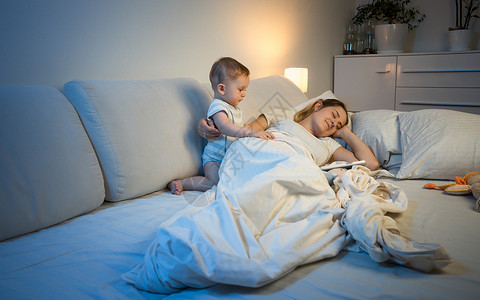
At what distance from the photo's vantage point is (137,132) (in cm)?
142

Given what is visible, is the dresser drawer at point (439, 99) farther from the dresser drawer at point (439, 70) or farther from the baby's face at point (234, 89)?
the baby's face at point (234, 89)

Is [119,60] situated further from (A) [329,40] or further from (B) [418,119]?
(A) [329,40]

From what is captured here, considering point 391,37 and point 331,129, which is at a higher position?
point 391,37

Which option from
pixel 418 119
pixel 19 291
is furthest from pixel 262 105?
pixel 19 291

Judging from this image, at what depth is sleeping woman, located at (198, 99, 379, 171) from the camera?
183cm

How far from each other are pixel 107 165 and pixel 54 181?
8.6 inches

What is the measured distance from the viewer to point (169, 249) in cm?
87

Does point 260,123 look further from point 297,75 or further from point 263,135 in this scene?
point 297,75

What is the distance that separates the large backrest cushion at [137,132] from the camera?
1.36 meters

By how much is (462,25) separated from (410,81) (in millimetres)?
793

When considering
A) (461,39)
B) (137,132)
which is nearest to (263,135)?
(137,132)

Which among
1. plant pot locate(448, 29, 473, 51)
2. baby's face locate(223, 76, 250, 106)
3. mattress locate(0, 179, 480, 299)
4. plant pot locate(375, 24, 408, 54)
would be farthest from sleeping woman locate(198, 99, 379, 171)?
plant pot locate(448, 29, 473, 51)

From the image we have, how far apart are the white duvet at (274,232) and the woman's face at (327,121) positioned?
0.59 metres

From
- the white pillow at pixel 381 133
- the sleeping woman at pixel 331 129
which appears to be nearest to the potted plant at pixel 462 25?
the white pillow at pixel 381 133
